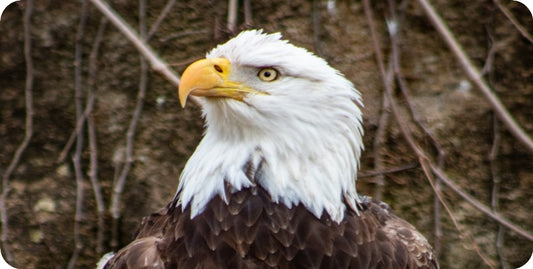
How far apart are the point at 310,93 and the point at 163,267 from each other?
688mm

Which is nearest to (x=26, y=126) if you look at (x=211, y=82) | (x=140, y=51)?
(x=140, y=51)

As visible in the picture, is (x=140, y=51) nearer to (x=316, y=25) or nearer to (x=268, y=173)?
(x=316, y=25)

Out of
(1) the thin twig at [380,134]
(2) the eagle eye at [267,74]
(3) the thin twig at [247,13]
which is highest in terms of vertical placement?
(3) the thin twig at [247,13]

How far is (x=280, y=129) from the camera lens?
2.23 metres

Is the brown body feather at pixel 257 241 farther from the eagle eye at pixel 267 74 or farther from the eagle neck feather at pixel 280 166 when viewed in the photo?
the eagle eye at pixel 267 74

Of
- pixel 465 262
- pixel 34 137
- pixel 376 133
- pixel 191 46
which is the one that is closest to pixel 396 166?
pixel 376 133

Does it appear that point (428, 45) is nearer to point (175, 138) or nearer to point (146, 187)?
point (175, 138)

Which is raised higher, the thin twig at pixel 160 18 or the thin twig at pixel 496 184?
the thin twig at pixel 160 18

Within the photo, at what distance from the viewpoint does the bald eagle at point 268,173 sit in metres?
2.21

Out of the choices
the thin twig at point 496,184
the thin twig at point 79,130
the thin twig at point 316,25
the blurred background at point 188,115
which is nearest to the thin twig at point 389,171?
the blurred background at point 188,115

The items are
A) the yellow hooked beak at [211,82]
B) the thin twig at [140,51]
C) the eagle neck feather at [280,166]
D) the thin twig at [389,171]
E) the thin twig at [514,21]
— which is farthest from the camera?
the thin twig at [389,171]

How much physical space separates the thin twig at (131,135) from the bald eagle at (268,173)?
1128mm

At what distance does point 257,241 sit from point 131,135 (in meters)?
1.34

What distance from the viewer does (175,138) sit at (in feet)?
11.5
